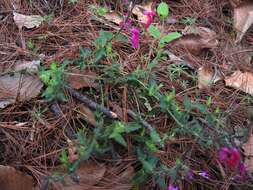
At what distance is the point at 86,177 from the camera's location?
1.65 meters

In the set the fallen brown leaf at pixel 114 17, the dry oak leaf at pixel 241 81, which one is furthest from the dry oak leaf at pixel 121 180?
the fallen brown leaf at pixel 114 17

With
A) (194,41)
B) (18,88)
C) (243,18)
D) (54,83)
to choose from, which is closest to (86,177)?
(54,83)

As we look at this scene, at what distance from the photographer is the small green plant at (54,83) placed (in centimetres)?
175

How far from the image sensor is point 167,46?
224 centimetres

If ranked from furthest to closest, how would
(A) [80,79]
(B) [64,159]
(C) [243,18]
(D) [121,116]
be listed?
(C) [243,18] < (A) [80,79] < (D) [121,116] < (B) [64,159]

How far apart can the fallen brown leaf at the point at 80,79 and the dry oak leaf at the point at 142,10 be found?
2.12 feet

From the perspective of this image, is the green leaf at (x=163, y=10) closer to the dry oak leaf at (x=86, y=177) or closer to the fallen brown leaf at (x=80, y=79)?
the fallen brown leaf at (x=80, y=79)

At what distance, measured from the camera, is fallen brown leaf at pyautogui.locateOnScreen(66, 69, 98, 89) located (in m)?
1.88

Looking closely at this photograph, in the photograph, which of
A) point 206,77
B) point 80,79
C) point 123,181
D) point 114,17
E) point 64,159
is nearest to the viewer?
point 64,159

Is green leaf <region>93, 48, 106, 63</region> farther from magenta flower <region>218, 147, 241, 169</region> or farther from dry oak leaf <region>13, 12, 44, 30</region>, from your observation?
magenta flower <region>218, 147, 241, 169</region>

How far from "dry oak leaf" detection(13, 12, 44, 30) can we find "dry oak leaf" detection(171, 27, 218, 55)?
77cm

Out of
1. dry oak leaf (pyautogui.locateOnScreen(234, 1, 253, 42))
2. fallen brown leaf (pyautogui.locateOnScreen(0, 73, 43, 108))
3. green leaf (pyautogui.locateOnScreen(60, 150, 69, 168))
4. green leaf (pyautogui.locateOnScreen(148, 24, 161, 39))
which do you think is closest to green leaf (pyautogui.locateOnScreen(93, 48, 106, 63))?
fallen brown leaf (pyautogui.locateOnScreen(0, 73, 43, 108))

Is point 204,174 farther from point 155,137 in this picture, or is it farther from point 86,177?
point 86,177

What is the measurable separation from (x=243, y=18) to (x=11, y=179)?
169 centimetres
